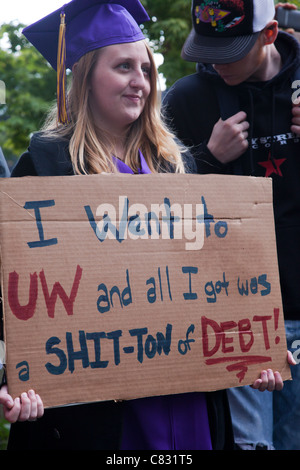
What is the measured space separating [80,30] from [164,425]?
1315mm

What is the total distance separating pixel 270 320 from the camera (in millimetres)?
2039

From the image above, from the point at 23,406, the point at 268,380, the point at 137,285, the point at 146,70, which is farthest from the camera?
the point at 146,70

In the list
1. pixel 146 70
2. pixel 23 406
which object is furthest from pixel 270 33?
pixel 23 406

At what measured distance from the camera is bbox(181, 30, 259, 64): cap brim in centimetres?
252

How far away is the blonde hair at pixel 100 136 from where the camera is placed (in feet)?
6.76

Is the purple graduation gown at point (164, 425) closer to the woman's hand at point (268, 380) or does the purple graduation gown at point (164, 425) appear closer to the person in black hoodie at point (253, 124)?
the woman's hand at point (268, 380)

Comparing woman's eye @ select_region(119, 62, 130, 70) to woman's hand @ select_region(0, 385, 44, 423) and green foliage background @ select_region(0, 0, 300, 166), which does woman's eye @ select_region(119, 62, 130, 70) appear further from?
green foliage background @ select_region(0, 0, 300, 166)

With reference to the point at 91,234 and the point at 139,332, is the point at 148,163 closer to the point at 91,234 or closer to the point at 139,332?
the point at 91,234

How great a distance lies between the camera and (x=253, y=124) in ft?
8.48

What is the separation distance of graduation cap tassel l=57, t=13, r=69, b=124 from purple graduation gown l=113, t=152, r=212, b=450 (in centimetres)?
95

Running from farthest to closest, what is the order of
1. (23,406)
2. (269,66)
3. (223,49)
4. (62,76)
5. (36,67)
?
(36,67) < (269,66) < (223,49) < (62,76) < (23,406)

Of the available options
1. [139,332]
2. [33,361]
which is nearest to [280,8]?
[139,332]

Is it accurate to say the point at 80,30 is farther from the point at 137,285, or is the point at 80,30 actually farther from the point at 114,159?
the point at 137,285

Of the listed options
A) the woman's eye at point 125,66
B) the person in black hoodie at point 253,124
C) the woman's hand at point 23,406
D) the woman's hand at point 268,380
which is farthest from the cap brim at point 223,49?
the woman's hand at point 23,406
